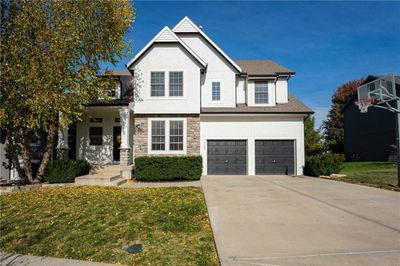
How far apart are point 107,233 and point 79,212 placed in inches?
84.7

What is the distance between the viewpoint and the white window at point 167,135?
17812 millimetres

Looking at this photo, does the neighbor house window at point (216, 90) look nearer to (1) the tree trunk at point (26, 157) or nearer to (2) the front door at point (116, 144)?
(2) the front door at point (116, 144)

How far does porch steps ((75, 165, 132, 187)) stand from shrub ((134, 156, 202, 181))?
29.4 inches

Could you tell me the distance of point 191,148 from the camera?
17844mm

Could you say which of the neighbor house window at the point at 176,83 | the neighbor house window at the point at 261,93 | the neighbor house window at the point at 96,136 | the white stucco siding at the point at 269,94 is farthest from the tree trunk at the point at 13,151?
the neighbor house window at the point at 261,93

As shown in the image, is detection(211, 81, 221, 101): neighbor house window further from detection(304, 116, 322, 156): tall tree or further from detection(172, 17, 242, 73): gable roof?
detection(304, 116, 322, 156): tall tree

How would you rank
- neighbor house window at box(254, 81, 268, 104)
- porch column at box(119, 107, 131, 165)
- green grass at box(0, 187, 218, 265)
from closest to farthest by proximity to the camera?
green grass at box(0, 187, 218, 265) → porch column at box(119, 107, 131, 165) → neighbor house window at box(254, 81, 268, 104)

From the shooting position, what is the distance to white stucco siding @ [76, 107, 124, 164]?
739 inches

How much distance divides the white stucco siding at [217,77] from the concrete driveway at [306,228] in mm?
9642

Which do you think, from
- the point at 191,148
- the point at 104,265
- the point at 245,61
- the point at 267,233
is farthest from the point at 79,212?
the point at 245,61

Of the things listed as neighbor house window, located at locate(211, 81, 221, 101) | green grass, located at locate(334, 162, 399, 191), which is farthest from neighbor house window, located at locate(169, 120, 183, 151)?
green grass, located at locate(334, 162, 399, 191)

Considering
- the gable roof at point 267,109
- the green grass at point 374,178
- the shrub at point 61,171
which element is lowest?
the green grass at point 374,178

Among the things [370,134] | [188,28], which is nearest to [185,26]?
[188,28]

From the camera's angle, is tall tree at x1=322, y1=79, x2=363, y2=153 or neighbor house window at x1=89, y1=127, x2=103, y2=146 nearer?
neighbor house window at x1=89, y1=127, x2=103, y2=146
